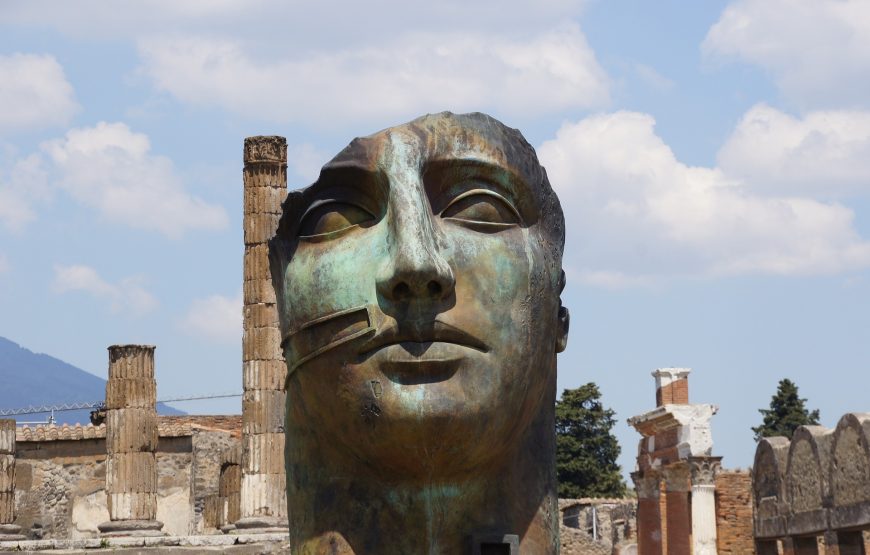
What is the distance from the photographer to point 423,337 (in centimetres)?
363

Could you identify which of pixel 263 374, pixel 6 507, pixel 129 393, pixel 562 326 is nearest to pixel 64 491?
pixel 6 507

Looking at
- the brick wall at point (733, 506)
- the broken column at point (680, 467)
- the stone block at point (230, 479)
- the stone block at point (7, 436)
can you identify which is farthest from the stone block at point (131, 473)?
the brick wall at point (733, 506)

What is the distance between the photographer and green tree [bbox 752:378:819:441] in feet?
128

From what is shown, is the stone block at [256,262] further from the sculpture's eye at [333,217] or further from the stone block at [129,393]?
the sculpture's eye at [333,217]

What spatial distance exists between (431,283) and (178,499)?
28.5 meters

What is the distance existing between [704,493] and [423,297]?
20.9 meters

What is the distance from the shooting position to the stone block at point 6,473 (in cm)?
2206

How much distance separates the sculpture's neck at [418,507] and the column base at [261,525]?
50.7ft

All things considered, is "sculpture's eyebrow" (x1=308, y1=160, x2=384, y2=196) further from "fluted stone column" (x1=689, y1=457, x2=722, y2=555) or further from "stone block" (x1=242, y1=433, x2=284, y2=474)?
"fluted stone column" (x1=689, y1=457, x2=722, y2=555)

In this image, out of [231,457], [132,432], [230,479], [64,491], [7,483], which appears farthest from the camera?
[64,491]

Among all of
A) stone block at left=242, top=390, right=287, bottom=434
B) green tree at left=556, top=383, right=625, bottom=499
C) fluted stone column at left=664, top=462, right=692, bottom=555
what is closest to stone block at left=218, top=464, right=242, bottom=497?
stone block at left=242, top=390, right=287, bottom=434

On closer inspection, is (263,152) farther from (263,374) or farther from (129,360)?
(129,360)

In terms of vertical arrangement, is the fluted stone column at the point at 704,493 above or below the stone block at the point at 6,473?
below

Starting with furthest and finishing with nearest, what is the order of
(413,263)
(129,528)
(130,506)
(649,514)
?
(649,514) < (130,506) < (129,528) < (413,263)
